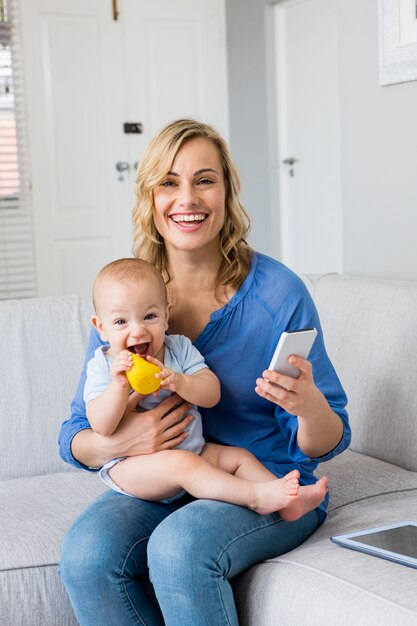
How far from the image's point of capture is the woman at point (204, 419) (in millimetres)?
1522

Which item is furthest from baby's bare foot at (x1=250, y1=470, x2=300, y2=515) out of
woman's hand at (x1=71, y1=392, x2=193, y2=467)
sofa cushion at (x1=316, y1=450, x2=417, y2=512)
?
sofa cushion at (x1=316, y1=450, x2=417, y2=512)

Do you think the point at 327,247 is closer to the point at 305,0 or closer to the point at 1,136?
the point at 305,0

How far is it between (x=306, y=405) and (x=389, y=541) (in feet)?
0.90

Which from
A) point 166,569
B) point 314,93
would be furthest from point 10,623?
point 314,93

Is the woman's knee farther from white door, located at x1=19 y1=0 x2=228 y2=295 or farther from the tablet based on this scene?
white door, located at x1=19 y1=0 x2=228 y2=295

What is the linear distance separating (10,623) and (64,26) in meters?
3.81

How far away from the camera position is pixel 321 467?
85.7 inches

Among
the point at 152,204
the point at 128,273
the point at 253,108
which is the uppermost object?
the point at 253,108

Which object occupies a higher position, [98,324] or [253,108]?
[253,108]

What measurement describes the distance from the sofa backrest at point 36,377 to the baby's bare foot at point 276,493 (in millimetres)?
855

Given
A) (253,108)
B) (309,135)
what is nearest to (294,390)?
(309,135)

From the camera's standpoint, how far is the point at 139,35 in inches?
200

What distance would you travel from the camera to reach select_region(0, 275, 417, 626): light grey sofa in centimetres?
155

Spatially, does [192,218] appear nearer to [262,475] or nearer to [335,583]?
[262,475]
